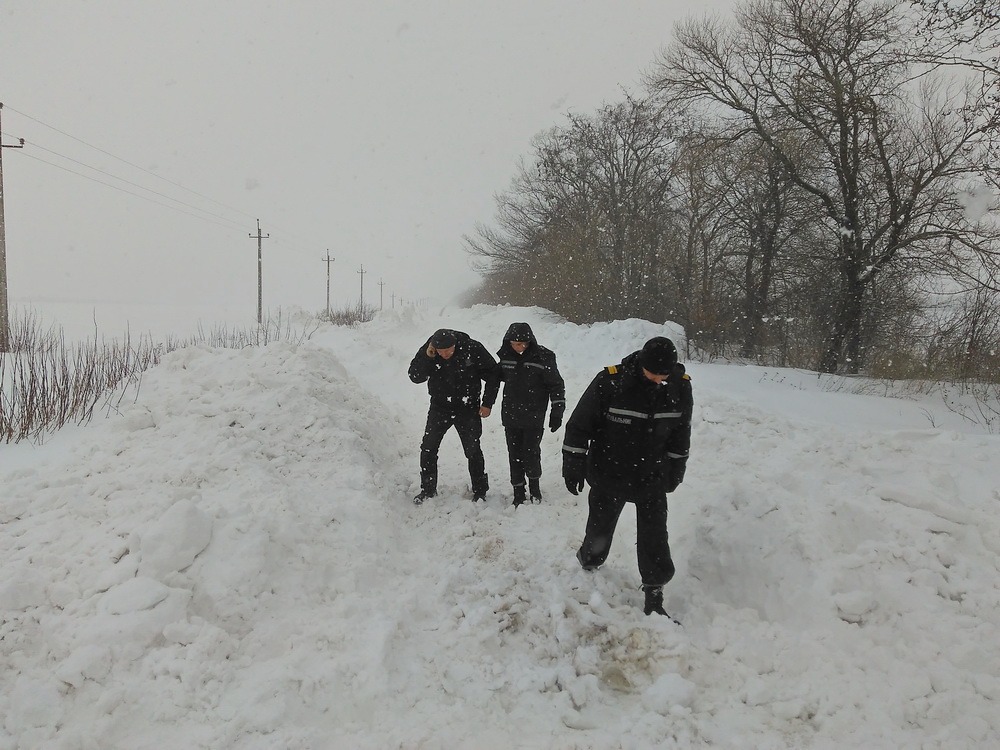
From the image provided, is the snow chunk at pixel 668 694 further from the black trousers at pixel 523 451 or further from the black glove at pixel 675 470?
the black trousers at pixel 523 451

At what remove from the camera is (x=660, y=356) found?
3.40 metres

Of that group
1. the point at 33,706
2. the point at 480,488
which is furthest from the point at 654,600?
the point at 33,706

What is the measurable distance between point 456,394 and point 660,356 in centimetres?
249

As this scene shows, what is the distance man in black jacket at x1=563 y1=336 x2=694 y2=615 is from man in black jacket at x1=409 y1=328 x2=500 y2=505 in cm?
165

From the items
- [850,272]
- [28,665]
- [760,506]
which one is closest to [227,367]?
[28,665]

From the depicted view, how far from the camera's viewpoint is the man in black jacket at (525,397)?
18.0 ft

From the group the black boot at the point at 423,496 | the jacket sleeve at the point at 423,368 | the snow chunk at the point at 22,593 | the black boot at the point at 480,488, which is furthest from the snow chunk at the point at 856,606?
the snow chunk at the point at 22,593

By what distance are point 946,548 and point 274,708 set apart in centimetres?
429

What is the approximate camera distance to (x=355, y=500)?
Result: 4.84 m

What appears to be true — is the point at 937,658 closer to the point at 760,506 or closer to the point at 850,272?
the point at 760,506

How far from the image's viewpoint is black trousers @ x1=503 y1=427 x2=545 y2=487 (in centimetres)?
554

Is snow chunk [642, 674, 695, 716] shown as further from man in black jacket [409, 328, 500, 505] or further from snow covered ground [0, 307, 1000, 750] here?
man in black jacket [409, 328, 500, 505]

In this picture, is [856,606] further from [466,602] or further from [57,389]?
[57,389]

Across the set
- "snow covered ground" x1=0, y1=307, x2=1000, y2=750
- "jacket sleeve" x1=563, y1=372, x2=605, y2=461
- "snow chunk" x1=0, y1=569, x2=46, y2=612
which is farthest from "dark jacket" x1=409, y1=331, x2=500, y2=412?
"snow chunk" x1=0, y1=569, x2=46, y2=612
